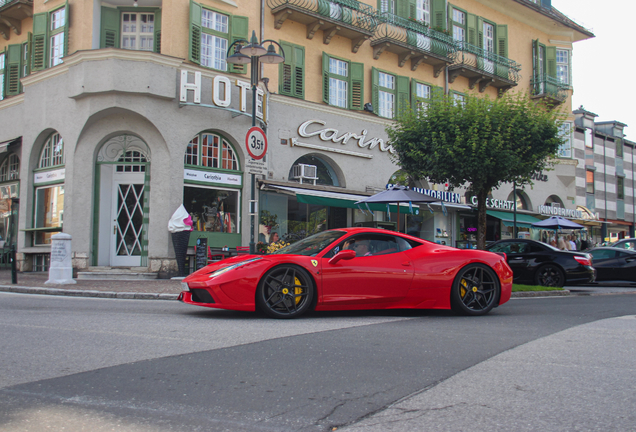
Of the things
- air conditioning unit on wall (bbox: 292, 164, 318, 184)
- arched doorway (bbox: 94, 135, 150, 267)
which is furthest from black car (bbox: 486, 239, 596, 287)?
arched doorway (bbox: 94, 135, 150, 267)

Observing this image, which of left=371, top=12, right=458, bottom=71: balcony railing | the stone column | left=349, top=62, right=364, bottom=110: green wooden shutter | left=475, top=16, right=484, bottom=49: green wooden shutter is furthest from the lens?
left=475, top=16, right=484, bottom=49: green wooden shutter

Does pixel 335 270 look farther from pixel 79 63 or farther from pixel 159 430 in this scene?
pixel 79 63

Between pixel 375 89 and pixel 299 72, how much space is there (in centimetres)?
387

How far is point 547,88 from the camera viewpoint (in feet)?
102

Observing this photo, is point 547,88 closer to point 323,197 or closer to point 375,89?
point 375,89

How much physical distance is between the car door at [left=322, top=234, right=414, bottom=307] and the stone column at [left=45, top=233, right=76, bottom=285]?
848 centimetres

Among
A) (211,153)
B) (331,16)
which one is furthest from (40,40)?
(331,16)

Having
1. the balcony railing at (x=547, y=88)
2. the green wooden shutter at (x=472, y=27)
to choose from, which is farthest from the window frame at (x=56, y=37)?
the balcony railing at (x=547, y=88)

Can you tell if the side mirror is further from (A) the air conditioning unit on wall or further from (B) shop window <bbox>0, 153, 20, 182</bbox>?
(B) shop window <bbox>0, 153, 20, 182</bbox>

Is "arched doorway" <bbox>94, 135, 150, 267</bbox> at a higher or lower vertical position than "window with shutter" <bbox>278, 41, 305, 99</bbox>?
lower

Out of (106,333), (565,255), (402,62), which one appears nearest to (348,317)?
(106,333)

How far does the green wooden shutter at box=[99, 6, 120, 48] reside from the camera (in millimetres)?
17891

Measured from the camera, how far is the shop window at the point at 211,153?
17.9 meters

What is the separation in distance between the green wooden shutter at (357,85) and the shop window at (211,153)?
6075 millimetres
